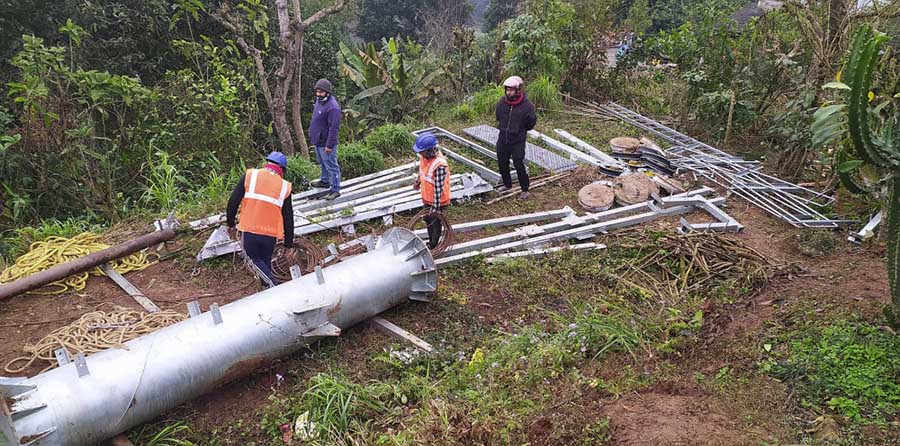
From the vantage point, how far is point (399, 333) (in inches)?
205

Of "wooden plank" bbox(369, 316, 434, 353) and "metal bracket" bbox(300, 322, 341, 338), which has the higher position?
"metal bracket" bbox(300, 322, 341, 338)

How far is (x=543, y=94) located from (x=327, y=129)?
625cm

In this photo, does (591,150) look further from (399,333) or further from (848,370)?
(848,370)

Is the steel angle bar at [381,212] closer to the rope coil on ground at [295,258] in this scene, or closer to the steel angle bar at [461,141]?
the rope coil on ground at [295,258]

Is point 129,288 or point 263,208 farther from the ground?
point 263,208

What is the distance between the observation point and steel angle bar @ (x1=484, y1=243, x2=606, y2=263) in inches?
255

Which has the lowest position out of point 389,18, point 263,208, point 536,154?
point 536,154

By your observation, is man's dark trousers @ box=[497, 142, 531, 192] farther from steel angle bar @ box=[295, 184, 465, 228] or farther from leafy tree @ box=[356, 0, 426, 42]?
leafy tree @ box=[356, 0, 426, 42]

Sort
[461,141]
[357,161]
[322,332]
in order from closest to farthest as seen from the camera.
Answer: [322,332] < [357,161] < [461,141]

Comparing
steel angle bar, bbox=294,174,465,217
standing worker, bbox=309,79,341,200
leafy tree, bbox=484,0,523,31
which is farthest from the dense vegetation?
leafy tree, bbox=484,0,523,31

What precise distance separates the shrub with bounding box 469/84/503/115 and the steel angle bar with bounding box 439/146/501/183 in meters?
2.84

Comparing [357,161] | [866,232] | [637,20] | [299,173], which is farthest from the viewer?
[637,20]

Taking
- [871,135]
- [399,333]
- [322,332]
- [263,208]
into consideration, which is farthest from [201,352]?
[871,135]

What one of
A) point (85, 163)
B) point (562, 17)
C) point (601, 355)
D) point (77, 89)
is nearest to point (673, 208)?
point (601, 355)
